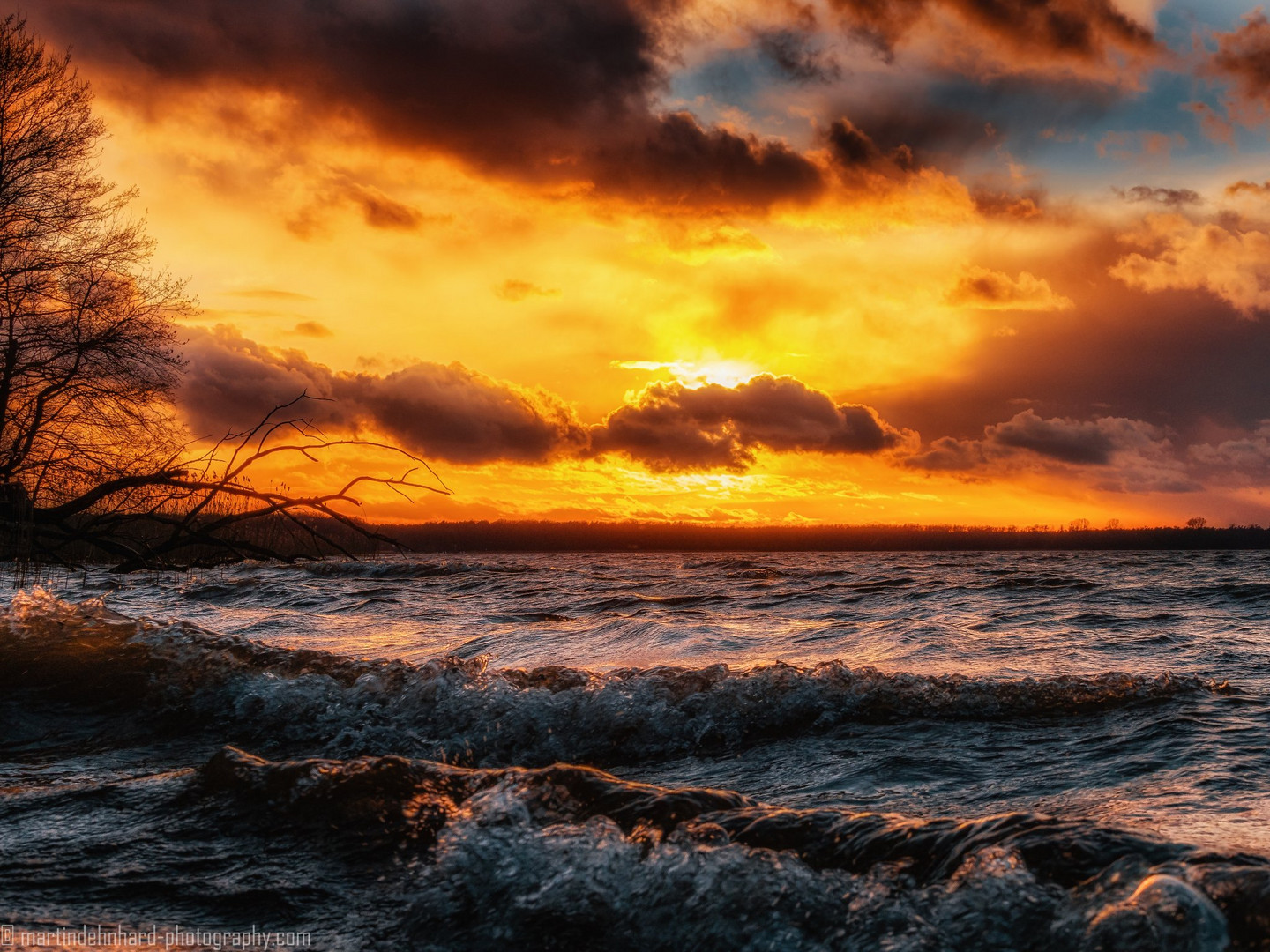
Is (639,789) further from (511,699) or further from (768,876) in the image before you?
(511,699)

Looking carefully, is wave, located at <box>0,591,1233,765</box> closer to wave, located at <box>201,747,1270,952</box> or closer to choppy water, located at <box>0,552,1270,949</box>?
choppy water, located at <box>0,552,1270,949</box>

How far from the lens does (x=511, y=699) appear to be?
7.44 m

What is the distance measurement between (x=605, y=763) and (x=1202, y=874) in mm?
3929

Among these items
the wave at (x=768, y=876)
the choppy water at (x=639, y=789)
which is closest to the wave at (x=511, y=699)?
the choppy water at (x=639, y=789)

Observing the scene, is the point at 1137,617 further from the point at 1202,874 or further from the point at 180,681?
the point at 180,681

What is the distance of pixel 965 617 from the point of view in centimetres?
1551

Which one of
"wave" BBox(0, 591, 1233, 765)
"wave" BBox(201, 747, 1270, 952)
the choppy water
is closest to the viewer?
"wave" BBox(201, 747, 1270, 952)

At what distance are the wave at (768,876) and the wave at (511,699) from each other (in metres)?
2.33

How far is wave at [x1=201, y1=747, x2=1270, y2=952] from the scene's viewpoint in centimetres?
298

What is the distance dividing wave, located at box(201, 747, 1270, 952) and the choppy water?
1cm

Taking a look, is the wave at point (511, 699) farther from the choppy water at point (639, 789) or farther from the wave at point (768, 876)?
the wave at point (768, 876)

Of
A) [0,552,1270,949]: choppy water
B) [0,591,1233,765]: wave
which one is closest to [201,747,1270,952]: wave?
[0,552,1270,949]: choppy water

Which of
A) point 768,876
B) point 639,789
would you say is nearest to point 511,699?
point 639,789

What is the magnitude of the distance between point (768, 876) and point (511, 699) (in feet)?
14.5
